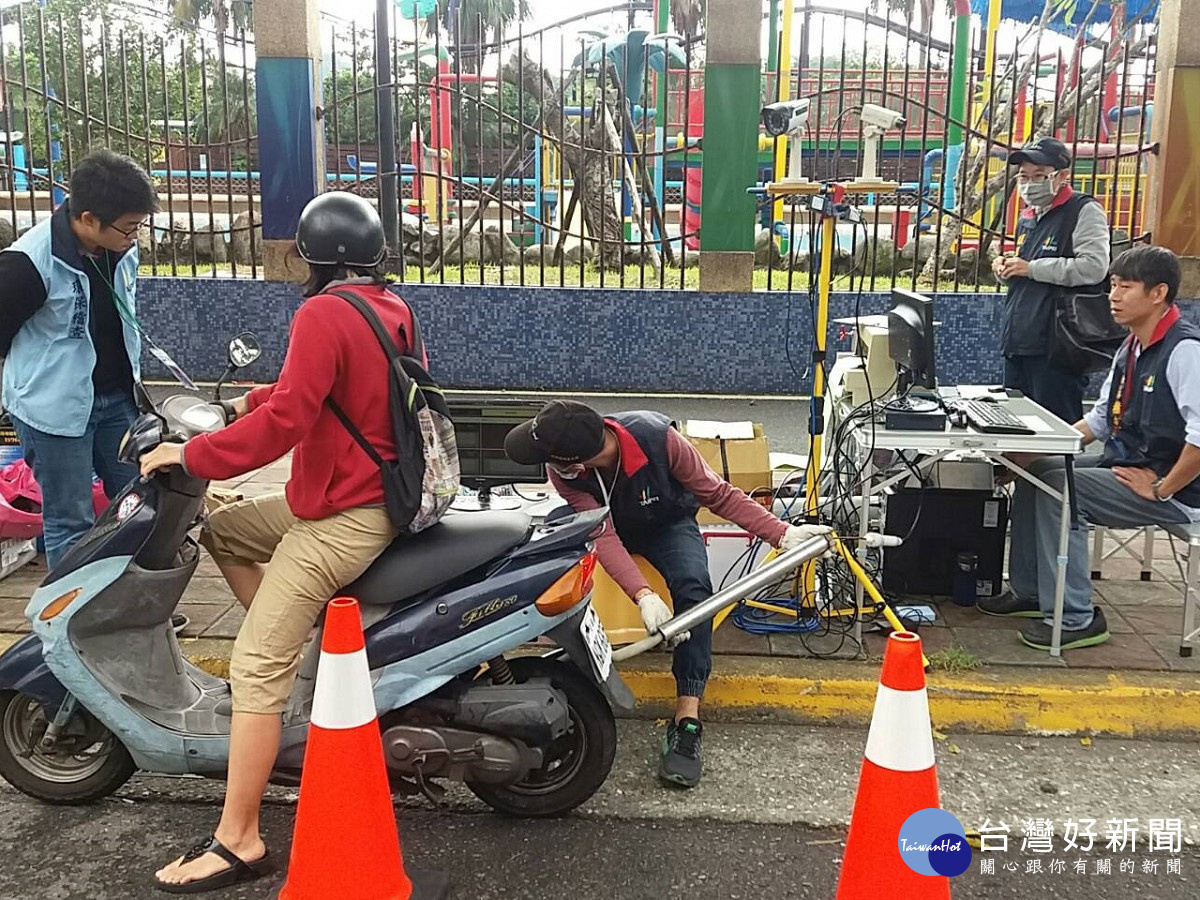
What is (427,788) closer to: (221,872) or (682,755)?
(221,872)

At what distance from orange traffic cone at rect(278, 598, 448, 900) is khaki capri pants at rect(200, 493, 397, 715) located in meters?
0.32

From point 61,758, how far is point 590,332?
19.7 feet

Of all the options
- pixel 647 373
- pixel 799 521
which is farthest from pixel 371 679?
pixel 647 373

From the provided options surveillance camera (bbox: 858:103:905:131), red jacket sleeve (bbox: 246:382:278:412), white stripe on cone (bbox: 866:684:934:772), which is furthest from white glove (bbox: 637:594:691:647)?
surveillance camera (bbox: 858:103:905:131)

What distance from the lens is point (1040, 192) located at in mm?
5480

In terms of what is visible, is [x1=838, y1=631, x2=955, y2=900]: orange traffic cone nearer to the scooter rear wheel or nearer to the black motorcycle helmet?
the scooter rear wheel

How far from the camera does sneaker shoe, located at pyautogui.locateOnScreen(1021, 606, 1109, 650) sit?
4.40 m

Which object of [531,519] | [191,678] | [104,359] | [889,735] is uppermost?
[104,359]

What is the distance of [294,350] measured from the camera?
9.66ft

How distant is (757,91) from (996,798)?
6.30 metres

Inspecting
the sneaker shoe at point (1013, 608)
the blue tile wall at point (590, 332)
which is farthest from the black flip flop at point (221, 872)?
the blue tile wall at point (590, 332)

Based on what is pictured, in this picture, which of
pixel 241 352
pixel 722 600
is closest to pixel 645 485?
pixel 722 600

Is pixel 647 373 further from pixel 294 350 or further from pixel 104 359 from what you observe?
pixel 294 350

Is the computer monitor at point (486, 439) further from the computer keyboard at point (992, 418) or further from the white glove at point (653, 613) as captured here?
the white glove at point (653, 613)
